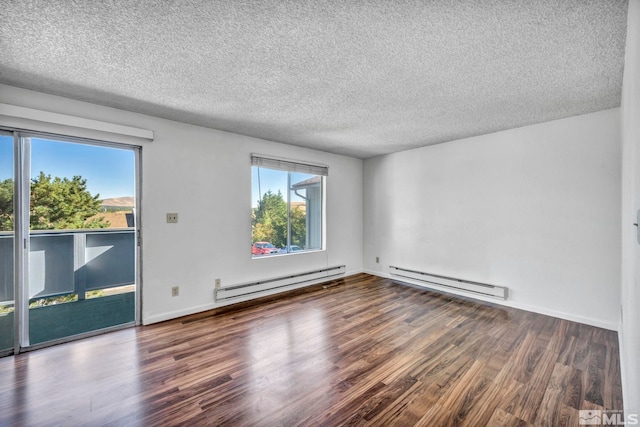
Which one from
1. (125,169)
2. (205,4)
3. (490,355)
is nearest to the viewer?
(205,4)

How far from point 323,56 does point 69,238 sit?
3.11 metres

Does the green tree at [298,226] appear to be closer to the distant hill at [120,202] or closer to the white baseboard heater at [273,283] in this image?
the white baseboard heater at [273,283]

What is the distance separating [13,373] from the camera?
6.94ft

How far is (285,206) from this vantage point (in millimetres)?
4555

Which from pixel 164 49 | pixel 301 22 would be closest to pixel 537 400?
pixel 301 22

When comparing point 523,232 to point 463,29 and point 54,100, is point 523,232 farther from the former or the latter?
point 54,100

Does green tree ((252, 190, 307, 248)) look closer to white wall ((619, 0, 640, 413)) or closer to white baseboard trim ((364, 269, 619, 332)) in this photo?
white baseboard trim ((364, 269, 619, 332))

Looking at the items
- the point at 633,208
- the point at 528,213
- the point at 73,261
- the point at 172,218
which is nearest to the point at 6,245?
the point at 73,261

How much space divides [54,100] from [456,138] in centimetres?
467

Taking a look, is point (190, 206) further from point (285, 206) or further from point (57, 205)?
point (285, 206)

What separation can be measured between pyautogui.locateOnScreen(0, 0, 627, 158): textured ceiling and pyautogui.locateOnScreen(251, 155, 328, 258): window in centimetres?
125

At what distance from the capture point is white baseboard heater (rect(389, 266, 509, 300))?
3.63m

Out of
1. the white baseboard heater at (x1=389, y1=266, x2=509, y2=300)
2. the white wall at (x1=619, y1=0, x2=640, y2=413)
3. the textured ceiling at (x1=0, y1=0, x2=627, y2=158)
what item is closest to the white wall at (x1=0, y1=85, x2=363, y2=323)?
the textured ceiling at (x1=0, y1=0, x2=627, y2=158)

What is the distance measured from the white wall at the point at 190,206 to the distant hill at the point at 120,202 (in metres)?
0.15
